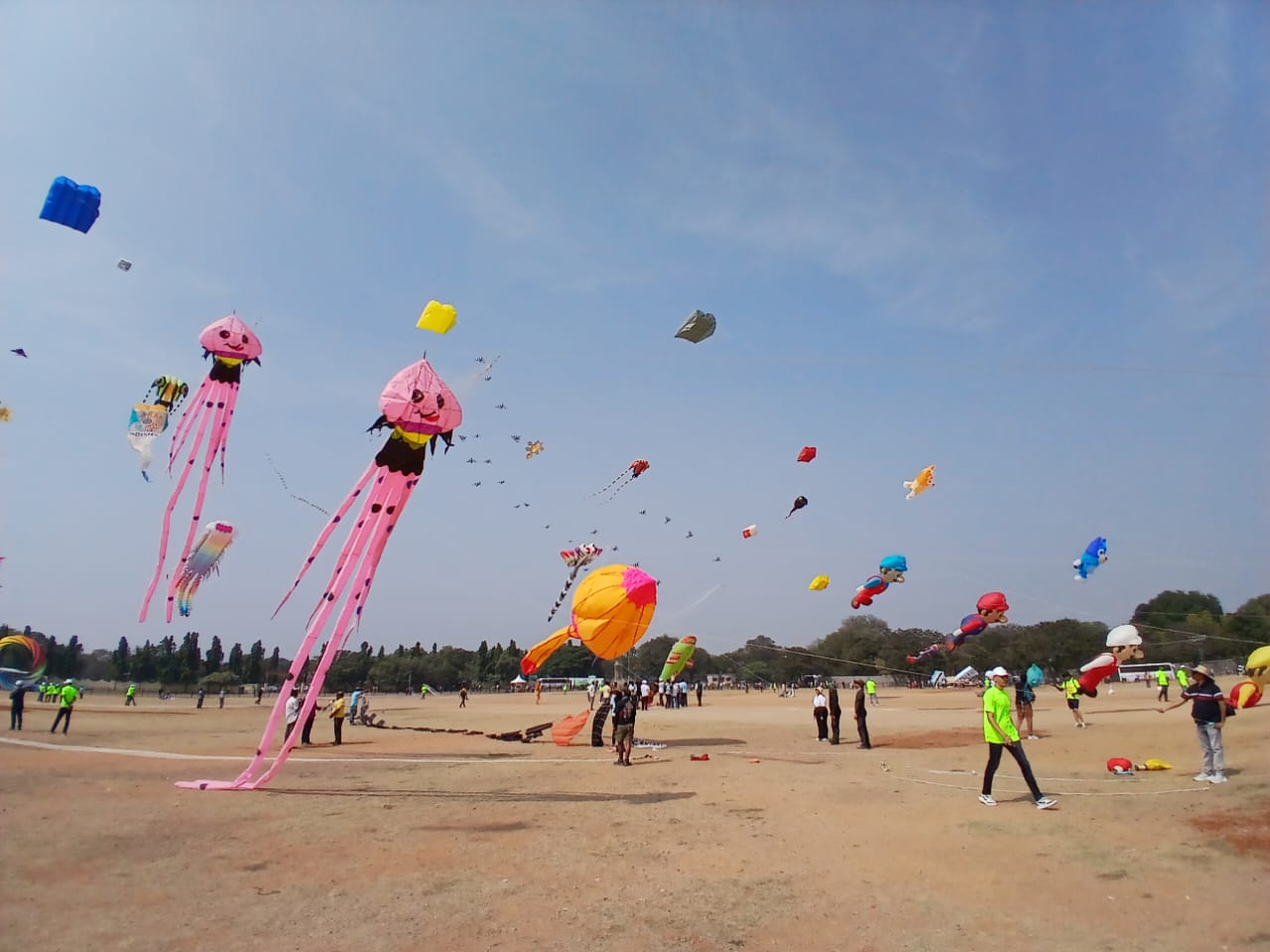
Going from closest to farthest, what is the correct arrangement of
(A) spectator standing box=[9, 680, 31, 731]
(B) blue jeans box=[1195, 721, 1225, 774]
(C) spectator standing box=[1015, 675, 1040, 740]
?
(B) blue jeans box=[1195, 721, 1225, 774], (C) spectator standing box=[1015, 675, 1040, 740], (A) spectator standing box=[9, 680, 31, 731]

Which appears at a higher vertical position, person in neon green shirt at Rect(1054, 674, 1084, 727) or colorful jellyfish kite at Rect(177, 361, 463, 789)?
colorful jellyfish kite at Rect(177, 361, 463, 789)

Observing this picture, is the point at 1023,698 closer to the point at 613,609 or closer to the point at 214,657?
the point at 613,609

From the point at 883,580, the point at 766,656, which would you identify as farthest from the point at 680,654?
the point at 766,656

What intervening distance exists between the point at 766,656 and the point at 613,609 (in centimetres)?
12549

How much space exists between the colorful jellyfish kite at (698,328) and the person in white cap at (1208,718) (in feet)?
39.2

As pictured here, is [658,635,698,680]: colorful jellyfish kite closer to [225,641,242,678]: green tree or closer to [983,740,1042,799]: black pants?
[983,740,1042,799]: black pants

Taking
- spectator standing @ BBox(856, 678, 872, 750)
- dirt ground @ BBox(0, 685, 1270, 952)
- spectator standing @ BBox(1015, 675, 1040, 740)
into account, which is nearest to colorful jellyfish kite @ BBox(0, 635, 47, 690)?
dirt ground @ BBox(0, 685, 1270, 952)

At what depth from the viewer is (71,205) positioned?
45.2 feet

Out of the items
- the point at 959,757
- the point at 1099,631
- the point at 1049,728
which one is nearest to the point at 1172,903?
the point at 959,757

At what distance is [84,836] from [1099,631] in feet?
300

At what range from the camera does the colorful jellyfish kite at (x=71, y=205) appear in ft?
44.5

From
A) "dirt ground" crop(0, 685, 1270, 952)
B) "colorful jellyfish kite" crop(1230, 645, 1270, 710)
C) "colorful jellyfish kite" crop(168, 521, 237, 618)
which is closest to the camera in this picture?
"dirt ground" crop(0, 685, 1270, 952)

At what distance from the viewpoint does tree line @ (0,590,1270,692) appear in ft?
250

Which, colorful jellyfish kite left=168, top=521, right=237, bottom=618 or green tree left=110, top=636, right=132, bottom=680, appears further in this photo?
green tree left=110, top=636, right=132, bottom=680
